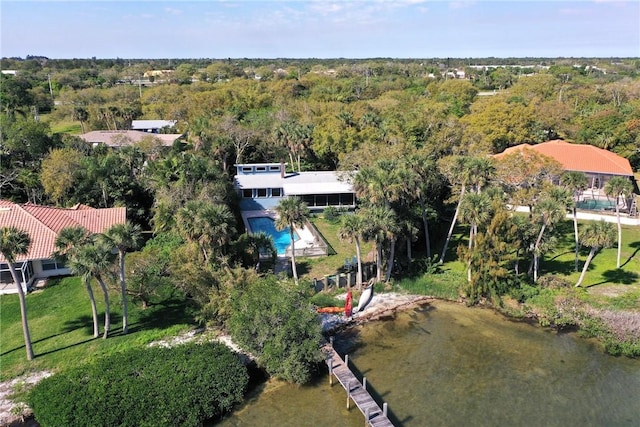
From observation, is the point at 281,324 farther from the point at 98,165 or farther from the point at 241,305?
the point at 98,165

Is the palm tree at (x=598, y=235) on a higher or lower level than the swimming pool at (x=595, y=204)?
higher

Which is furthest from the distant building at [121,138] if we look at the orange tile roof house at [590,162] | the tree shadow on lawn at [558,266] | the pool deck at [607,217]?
the pool deck at [607,217]

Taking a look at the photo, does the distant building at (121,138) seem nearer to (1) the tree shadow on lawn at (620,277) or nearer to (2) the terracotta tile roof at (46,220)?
(2) the terracotta tile roof at (46,220)

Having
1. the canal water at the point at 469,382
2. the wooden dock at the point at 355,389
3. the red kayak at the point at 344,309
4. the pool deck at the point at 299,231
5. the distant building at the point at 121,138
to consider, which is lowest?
the canal water at the point at 469,382

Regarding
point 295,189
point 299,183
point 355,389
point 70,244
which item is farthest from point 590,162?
point 70,244

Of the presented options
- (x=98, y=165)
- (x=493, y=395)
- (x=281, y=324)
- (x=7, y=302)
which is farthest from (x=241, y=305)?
(x=98, y=165)
